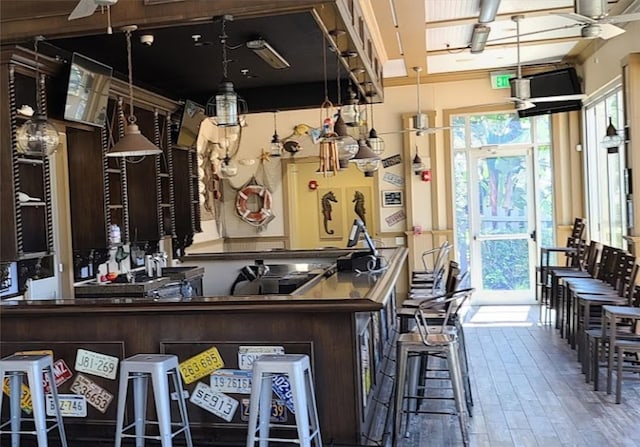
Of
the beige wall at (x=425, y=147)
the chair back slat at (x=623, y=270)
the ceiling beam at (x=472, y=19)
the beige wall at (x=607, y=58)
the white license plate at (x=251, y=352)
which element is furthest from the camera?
the beige wall at (x=425, y=147)

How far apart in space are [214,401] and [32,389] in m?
0.97

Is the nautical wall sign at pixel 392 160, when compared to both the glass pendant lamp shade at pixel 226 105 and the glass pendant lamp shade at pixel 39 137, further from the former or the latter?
the glass pendant lamp shade at pixel 39 137

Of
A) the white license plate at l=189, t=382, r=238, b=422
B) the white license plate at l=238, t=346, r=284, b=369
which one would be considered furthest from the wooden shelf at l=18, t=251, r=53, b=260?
the white license plate at l=238, t=346, r=284, b=369

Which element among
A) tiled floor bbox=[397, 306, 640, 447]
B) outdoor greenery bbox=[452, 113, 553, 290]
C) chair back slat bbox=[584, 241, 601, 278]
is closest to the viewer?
tiled floor bbox=[397, 306, 640, 447]

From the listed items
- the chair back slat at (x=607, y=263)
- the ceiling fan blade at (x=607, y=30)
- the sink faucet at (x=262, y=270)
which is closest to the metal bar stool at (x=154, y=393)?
the sink faucet at (x=262, y=270)

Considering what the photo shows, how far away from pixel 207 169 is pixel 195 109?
5.75 ft

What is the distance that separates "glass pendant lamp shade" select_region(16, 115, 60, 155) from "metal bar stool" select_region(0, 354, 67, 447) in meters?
1.35

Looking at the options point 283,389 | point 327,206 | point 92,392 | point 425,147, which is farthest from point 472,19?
point 92,392

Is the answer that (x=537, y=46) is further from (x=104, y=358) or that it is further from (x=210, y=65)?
(x=104, y=358)

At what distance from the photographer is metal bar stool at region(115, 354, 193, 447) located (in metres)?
3.13

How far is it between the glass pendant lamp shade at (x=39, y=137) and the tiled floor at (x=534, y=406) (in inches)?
115

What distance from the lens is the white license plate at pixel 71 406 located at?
364cm

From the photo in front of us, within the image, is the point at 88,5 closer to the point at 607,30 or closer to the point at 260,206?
the point at 607,30

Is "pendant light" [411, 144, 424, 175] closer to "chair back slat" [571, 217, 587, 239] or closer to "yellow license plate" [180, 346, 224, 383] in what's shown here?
"chair back slat" [571, 217, 587, 239]
